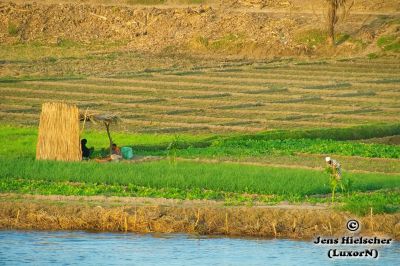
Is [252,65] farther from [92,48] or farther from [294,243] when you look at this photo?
[294,243]

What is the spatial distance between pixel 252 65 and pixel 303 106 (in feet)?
26.3

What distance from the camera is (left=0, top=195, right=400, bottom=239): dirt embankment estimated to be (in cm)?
1584

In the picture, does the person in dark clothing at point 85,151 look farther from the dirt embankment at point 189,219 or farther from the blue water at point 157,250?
the blue water at point 157,250

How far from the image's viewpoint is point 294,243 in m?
15.7

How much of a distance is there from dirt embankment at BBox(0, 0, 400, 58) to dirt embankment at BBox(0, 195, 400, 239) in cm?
2291

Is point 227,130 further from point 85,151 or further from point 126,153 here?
point 85,151

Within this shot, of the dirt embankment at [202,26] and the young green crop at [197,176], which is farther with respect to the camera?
the dirt embankment at [202,26]

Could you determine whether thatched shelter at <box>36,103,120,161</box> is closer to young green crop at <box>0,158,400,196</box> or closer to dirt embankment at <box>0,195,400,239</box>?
young green crop at <box>0,158,400,196</box>

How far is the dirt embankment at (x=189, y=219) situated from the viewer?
15.8 m

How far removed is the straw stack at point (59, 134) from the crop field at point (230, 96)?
4.55 metres

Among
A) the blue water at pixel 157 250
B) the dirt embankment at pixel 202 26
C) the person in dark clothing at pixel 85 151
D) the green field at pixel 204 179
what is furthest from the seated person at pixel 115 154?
the dirt embankment at pixel 202 26

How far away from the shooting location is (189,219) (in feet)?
53.0

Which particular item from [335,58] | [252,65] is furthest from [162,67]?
[335,58]

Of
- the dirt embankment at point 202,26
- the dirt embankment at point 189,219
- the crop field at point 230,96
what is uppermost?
the dirt embankment at point 202,26
